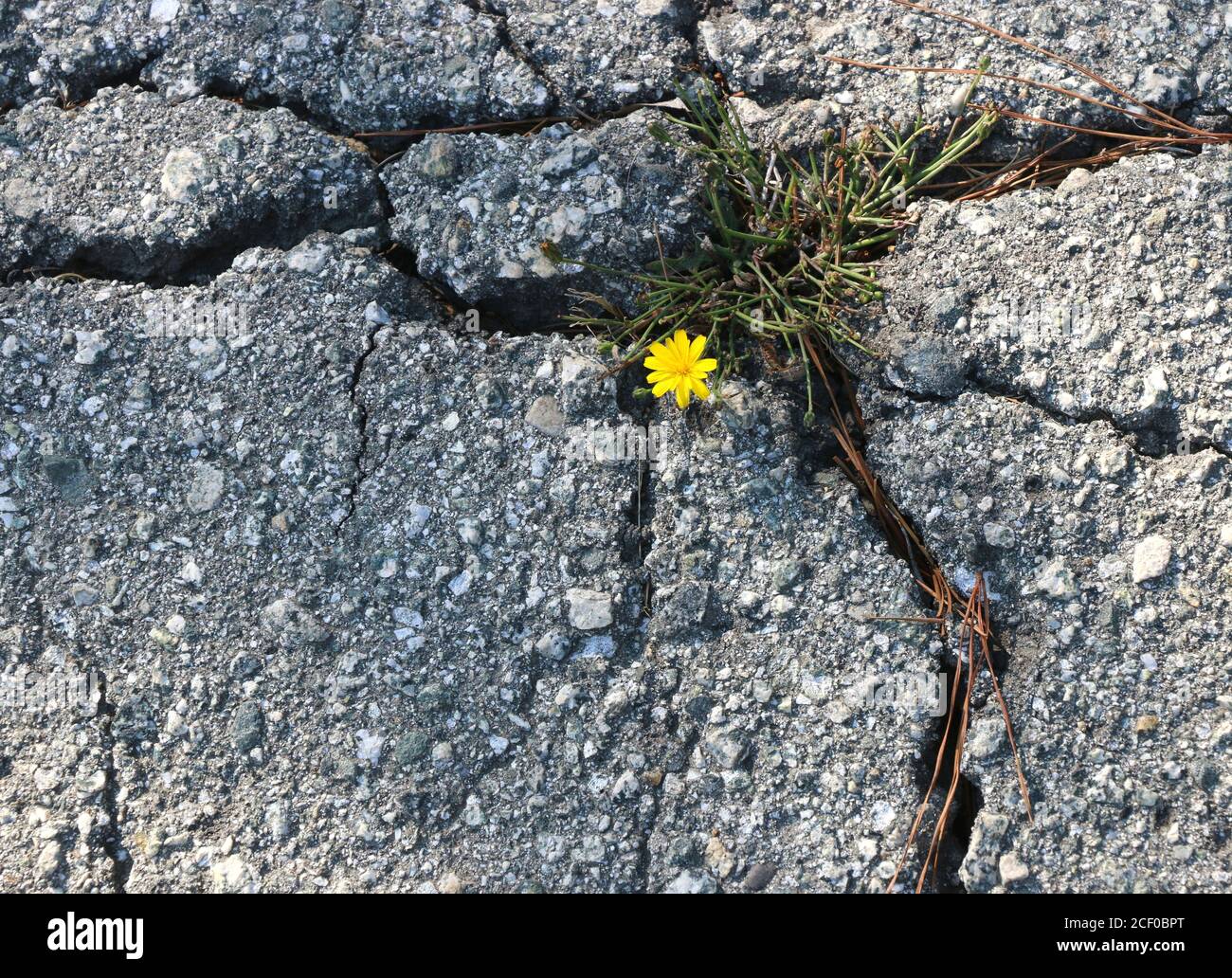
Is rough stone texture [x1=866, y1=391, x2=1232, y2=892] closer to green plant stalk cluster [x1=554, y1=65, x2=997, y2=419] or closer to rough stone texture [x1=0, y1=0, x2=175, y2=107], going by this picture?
green plant stalk cluster [x1=554, y1=65, x2=997, y2=419]

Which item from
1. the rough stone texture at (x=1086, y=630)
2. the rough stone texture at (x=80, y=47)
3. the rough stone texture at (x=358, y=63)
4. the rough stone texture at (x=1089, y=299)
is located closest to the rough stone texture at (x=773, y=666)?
the rough stone texture at (x=1086, y=630)

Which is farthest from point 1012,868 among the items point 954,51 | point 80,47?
point 80,47

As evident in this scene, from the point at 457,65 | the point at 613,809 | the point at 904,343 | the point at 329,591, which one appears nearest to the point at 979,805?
the point at 613,809

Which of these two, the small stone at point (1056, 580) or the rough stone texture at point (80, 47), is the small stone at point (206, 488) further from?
the small stone at point (1056, 580)

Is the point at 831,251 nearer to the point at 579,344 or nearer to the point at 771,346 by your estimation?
the point at 771,346

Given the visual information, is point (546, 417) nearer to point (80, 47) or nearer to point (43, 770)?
point (43, 770)

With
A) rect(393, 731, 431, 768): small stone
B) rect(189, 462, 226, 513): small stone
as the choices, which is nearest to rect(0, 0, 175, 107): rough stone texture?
rect(189, 462, 226, 513): small stone
